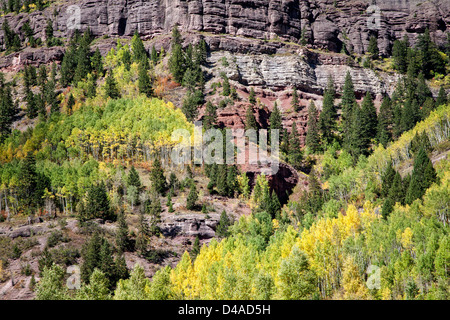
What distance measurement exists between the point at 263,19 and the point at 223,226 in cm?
10981

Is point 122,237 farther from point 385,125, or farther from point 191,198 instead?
point 385,125

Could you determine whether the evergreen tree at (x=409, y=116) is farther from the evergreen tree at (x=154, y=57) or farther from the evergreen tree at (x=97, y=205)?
the evergreen tree at (x=154, y=57)

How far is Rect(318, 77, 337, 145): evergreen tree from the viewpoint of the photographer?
12594 centimetres

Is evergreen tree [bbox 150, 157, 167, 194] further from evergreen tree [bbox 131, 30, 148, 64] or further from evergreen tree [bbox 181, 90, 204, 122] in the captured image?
evergreen tree [bbox 131, 30, 148, 64]

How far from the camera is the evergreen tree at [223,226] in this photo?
87.6 metres

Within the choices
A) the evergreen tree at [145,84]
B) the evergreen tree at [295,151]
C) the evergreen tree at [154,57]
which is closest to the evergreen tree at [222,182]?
the evergreen tree at [295,151]

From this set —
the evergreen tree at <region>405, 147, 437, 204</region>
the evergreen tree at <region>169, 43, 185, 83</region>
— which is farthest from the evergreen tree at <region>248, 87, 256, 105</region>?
the evergreen tree at <region>405, 147, 437, 204</region>

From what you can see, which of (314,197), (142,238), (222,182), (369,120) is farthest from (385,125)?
(142,238)

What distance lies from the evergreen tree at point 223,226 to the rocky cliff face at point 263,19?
9690 cm

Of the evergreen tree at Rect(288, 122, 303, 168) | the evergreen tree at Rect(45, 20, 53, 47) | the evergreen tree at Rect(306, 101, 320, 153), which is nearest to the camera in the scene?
the evergreen tree at Rect(288, 122, 303, 168)

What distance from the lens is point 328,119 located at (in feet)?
422

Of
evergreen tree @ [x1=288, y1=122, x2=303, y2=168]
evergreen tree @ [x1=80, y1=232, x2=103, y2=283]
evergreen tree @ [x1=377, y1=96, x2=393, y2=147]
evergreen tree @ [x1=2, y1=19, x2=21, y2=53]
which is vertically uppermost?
evergreen tree @ [x1=2, y1=19, x2=21, y2=53]

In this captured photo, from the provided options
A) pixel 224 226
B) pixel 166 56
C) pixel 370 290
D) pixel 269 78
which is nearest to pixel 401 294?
pixel 370 290

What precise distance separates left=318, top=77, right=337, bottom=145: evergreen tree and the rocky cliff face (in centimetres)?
4761
